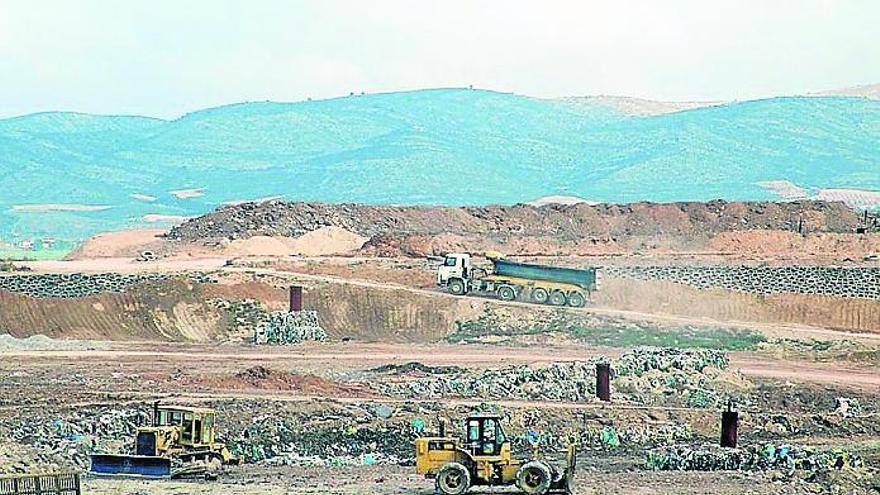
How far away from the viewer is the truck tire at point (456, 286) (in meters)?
52.6

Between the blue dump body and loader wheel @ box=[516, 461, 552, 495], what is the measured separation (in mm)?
29069

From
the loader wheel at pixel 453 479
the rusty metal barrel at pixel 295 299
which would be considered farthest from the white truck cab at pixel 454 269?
the loader wheel at pixel 453 479

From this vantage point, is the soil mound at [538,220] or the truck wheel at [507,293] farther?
the soil mound at [538,220]

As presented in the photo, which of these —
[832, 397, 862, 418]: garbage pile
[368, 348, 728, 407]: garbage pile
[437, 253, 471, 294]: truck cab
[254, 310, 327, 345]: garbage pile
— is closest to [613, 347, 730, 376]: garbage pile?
[368, 348, 728, 407]: garbage pile

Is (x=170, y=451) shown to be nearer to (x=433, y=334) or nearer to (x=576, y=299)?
(x=433, y=334)

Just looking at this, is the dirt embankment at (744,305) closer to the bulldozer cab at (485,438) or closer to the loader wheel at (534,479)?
the bulldozer cab at (485,438)

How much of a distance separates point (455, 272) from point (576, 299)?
5.00 metres

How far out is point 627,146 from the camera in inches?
6275

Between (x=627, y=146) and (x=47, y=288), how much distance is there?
11246cm

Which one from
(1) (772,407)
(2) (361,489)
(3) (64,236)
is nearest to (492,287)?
(1) (772,407)

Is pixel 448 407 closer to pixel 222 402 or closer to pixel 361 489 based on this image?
pixel 222 402

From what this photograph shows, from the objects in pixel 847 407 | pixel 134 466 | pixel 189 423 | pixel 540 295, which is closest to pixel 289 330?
pixel 540 295

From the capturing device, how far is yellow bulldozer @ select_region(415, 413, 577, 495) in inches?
856

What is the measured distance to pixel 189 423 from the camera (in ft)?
79.8
